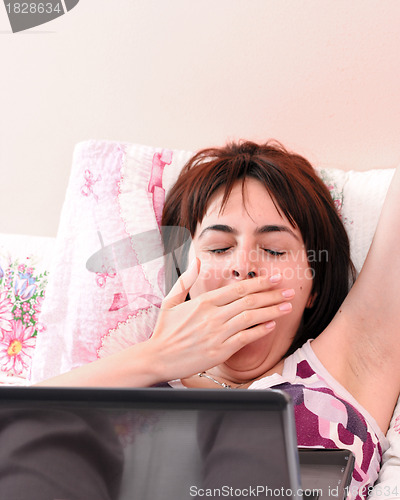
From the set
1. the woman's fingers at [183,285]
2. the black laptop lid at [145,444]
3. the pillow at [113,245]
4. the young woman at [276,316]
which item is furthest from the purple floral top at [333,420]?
the black laptop lid at [145,444]

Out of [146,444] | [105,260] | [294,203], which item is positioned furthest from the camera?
[105,260]

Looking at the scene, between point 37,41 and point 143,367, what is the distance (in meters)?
1.12

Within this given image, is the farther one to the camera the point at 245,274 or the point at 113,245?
the point at 113,245

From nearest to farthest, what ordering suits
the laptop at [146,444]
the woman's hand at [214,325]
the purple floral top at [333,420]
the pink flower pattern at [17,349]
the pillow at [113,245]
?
the laptop at [146,444]
the purple floral top at [333,420]
the woman's hand at [214,325]
the pillow at [113,245]
the pink flower pattern at [17,349]

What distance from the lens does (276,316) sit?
1059 mm

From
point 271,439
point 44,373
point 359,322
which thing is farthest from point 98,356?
point 271,439

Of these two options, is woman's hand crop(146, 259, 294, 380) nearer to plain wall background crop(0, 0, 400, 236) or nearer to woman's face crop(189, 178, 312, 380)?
woman's face crop(189, 178, 312, 380)

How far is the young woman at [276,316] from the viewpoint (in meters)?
1.02

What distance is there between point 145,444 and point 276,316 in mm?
645

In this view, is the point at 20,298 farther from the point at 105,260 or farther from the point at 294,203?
the point at 294,203

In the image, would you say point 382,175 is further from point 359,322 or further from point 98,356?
point 98,356

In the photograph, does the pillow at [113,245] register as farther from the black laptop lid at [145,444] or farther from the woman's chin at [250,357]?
the black laptop lid at [145,444]

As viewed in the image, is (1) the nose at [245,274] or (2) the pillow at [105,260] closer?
(1) the nose at [245,274]

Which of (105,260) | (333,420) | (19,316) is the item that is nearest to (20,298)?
(19,316)
